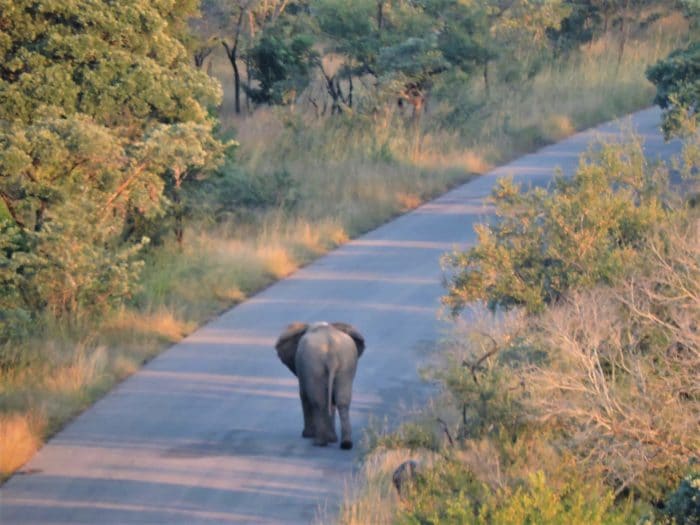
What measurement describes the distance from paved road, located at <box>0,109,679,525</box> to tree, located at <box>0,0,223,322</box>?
4.63ft

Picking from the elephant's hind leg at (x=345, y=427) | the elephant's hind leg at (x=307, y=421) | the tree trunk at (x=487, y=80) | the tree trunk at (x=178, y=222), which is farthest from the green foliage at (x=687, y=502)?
the tree trunk at (x=487, y=80)

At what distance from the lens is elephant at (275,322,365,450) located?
10117 millimetres

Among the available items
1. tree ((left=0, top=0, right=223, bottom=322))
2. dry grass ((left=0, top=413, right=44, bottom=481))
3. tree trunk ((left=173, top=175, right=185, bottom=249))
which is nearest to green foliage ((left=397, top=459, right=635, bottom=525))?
dry grass ((left=0, top=413, right=44, bottom=481))

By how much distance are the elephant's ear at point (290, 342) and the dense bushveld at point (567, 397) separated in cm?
118

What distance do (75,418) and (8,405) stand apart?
2.03ft

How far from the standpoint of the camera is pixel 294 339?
34.9ft

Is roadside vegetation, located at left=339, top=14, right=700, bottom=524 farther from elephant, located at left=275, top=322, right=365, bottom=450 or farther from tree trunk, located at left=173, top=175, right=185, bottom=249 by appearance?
tree trunk, located at left=173, top=175, right=185, bottom=249

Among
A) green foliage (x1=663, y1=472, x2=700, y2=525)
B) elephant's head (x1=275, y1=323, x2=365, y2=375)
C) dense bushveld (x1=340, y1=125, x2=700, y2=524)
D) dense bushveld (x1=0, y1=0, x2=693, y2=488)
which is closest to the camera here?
green foliage (x1=663, y1=472, x2=700, y2=525)

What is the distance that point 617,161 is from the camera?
1182cm

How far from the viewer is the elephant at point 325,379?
33.2 ft

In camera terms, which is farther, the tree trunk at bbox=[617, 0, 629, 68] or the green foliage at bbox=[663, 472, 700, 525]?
the tree trunk at bbox=[617, 0, 629, 68]

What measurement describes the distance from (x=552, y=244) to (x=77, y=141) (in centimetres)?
511

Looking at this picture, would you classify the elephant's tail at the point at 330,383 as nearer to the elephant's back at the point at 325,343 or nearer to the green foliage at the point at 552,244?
the elephant's back at the point at 325,343

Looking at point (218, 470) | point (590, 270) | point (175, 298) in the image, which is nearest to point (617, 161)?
point (590, 270)
